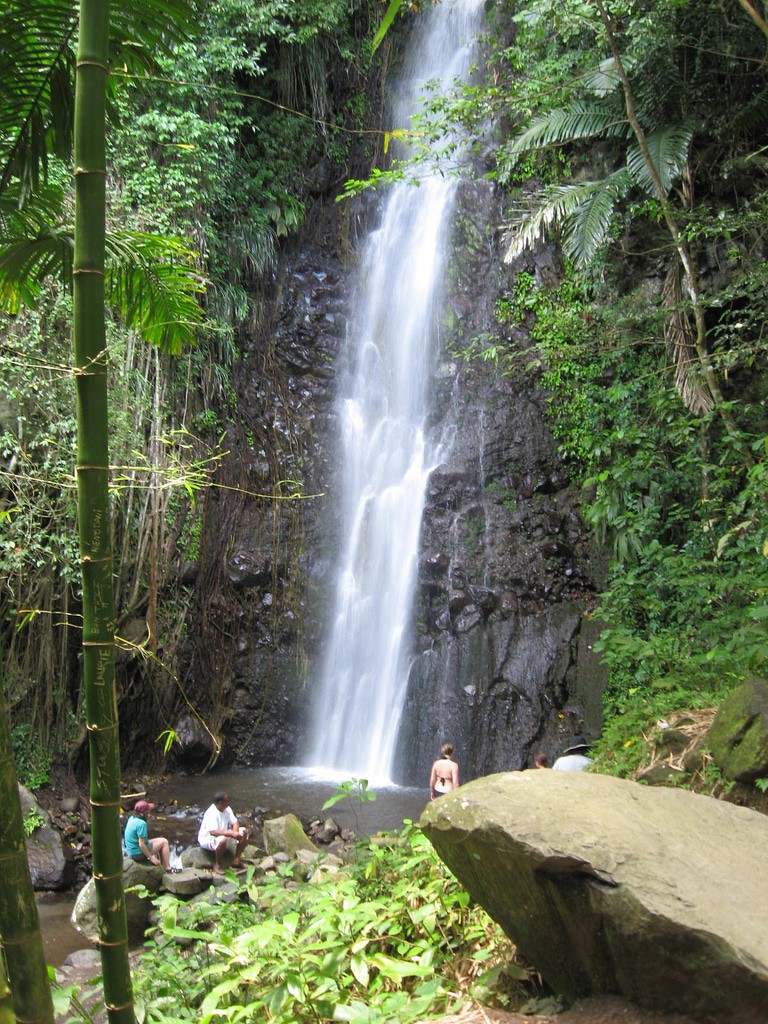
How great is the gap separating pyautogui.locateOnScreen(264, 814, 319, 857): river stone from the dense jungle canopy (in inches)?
91.8

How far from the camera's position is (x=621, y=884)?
247cm

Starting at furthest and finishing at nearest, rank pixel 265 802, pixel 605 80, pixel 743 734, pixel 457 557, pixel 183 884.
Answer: pixel 457 557
pixel 605 80
pixel 265 802
pixel 183 884
pixel 743 734

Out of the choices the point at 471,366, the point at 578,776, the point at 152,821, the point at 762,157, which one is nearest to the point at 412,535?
the point at 471,366

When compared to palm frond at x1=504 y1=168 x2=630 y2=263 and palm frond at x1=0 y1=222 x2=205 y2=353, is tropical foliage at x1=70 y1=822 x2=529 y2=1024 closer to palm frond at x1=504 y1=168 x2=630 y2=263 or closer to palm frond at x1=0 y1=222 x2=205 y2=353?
palm frond at x1=0 y1=222 x2=205 y2=353

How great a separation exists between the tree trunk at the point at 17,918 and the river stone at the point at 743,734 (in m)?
3.51

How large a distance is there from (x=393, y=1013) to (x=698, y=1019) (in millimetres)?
874

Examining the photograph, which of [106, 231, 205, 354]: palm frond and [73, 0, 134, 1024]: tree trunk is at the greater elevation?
[106, 231, 205, 354]: palm frond

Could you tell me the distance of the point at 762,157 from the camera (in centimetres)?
901

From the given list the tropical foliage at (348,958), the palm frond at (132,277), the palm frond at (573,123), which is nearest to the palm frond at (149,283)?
the palm frond at (132,277)

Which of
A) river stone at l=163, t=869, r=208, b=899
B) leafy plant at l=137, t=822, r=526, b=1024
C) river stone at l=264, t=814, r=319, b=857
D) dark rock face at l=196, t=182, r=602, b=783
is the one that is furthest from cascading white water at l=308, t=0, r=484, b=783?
leafy plant at l=137, t=822, r=526, b=1024

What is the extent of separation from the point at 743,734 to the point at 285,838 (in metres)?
4.74

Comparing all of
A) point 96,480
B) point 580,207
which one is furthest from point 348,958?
point 580,207

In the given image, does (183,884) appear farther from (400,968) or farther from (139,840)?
(400,968)

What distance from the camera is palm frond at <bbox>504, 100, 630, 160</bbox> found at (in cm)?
1004
